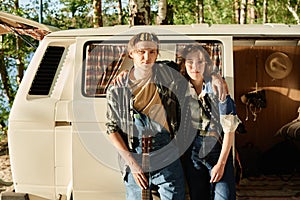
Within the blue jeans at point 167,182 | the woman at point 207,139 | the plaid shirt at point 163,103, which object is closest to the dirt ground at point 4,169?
the blue jeans at point 167,182

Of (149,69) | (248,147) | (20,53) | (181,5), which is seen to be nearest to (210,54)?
(149,69)

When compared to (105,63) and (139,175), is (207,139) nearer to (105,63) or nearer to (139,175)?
(139,175)

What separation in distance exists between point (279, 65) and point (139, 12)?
2.51 m

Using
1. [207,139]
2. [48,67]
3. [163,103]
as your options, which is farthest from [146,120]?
[48,67]

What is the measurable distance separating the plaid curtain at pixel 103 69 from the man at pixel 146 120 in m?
0.64

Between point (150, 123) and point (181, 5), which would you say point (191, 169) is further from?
point (181, 5)

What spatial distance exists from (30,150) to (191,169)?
1497mm

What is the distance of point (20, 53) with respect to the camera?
1050cm

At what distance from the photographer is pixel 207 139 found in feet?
11.0

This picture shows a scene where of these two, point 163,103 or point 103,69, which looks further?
point 103,69

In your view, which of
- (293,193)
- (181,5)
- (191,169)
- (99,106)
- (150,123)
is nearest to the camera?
(150,123)

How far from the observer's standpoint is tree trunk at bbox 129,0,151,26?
715 centimetres

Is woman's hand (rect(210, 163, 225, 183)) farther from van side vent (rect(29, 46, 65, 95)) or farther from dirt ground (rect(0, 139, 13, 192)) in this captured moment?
dirt ground (rect(0, 139, 13, 192))

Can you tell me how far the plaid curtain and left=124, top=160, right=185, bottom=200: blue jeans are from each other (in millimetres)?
963
